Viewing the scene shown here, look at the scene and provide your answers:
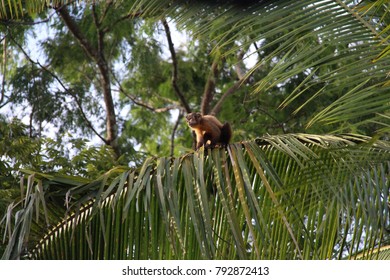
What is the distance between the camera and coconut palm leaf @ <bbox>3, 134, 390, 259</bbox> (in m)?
3.81

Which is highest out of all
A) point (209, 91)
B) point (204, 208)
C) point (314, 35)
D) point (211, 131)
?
point (209, 91)

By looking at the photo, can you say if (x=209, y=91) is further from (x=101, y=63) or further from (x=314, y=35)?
(x=314, y=35)

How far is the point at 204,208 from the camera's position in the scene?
147 inches

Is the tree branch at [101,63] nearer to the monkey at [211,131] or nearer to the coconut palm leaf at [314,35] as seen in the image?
the monkey at [211,131]

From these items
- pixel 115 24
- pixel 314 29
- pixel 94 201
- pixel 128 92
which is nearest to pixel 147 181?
pixel 94 201

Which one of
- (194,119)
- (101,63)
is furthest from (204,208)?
(101,63)

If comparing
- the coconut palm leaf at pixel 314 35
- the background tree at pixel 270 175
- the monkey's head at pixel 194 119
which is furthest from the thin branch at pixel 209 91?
the coconut palm leaf at pixel 314 35

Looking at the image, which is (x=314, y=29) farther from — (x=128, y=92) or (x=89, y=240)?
(x=128, y=92)

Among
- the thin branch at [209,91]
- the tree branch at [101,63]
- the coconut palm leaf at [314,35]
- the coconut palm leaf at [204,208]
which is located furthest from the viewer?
the thin branch at [209,91]

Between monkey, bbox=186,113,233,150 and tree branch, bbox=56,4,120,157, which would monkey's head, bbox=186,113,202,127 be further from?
tree branch, bbox=56,4,120,157

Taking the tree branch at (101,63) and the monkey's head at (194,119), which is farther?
the tree branch at (101,63)

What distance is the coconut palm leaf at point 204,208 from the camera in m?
3.81

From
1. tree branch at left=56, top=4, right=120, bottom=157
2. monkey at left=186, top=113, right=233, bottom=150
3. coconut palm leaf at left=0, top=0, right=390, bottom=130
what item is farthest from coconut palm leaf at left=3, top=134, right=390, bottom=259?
tree branch at left=56, top=4, right=120, bottom=157

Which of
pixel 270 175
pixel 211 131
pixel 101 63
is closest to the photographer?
pixel 270 175
